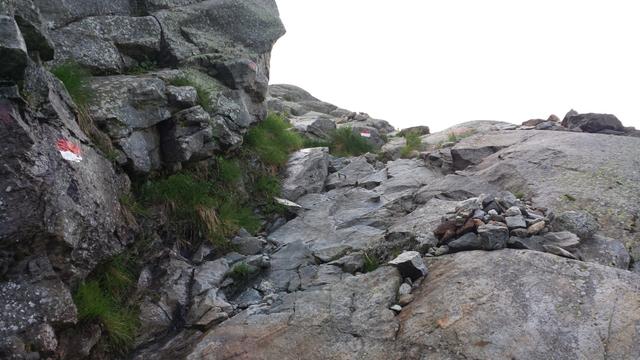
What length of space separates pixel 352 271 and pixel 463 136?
391 inches

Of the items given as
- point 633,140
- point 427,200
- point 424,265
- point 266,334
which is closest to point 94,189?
point 266,334

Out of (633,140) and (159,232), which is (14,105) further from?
(633,140)

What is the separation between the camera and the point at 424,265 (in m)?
6.92

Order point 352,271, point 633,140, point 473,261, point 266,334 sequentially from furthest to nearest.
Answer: point 633,140, point 352,271, point 473,261, point 266,334

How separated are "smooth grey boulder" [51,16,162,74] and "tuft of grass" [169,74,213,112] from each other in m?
1.04

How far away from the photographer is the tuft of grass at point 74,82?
302 inches

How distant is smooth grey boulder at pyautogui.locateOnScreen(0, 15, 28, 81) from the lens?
5363mm

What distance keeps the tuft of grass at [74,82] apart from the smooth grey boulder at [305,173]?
5032 mm

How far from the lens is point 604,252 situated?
6898 millimetres

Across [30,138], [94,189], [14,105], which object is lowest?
[94,189]

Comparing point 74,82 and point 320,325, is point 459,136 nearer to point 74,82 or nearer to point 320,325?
point 320,325

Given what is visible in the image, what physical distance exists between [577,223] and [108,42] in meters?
9.58

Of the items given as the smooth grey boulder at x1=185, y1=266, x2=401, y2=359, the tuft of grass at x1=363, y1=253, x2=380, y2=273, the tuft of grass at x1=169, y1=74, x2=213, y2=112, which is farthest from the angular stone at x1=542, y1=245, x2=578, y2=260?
the tuft of grass at x1=169, y1=74, x2=213, y2=112

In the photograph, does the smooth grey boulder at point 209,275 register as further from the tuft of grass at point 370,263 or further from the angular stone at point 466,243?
the angular stone at point 466,243
